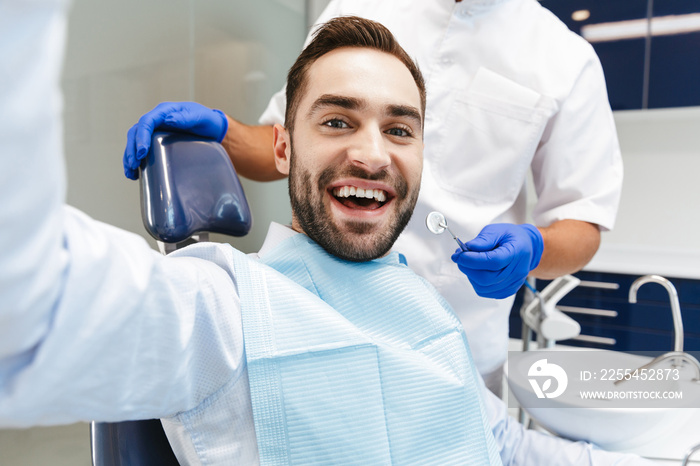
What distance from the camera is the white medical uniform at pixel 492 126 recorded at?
4.34 ft

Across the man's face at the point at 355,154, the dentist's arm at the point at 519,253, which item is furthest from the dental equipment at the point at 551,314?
the man's face at the point at 355,154

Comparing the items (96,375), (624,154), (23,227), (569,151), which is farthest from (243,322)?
(624,154)

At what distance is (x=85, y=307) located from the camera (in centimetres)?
43

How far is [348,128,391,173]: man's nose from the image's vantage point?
89cm

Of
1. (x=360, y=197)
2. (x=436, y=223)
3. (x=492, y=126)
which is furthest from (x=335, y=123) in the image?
(x=492, y=126)

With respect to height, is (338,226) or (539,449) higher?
(338,226)

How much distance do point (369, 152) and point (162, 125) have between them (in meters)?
0.48

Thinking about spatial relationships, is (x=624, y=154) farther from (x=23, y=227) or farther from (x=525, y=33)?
(x=23, y=227)

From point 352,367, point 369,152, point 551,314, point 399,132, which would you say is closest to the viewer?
point 352,367

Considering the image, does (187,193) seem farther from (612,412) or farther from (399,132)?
(612,412)

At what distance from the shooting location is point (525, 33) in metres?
1.37

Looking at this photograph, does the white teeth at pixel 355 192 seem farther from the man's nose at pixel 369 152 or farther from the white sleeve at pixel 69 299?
the white sleeve at pixel 69 299

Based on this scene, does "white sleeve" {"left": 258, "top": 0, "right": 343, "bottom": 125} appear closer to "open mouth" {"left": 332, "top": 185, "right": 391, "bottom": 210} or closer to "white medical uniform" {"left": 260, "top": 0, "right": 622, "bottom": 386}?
"white medical uniform" {"left": 260, "top": 0, "right": 622, "bottom": 386}

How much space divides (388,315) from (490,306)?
584 millimetres
